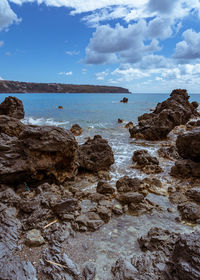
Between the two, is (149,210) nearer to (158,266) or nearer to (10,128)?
(158,266)

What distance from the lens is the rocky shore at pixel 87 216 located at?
10.3ft

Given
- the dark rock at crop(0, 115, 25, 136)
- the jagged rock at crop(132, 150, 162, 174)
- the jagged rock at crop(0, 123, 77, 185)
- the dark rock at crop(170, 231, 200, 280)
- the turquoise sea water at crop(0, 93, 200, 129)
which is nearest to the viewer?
the dark rock at crop(170, 231, 200, 280)

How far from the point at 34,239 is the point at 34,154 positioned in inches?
106

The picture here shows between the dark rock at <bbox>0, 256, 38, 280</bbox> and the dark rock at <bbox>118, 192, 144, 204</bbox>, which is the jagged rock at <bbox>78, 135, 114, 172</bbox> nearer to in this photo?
the dark rock at <bbox>118, 192, 144, 204</bbox>

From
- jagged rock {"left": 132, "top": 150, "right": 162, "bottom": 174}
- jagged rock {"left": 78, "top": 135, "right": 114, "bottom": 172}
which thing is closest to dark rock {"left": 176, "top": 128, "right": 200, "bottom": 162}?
jagged rock {"left": 132, "top": 150, "right": 162, "bottom": 174}

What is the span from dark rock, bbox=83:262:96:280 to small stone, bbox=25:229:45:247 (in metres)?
1.07

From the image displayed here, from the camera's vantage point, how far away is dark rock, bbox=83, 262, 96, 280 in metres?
3.09

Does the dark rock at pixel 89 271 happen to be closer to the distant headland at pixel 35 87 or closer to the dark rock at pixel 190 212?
the dark rock at pixel 190 212

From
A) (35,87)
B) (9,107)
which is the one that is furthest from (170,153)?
(35,87)

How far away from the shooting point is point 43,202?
479cm

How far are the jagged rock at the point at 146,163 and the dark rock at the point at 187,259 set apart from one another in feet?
16.4

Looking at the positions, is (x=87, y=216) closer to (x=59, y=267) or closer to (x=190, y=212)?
(x=59, y=267)

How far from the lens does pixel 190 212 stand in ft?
15.5

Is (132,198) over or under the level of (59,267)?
over
